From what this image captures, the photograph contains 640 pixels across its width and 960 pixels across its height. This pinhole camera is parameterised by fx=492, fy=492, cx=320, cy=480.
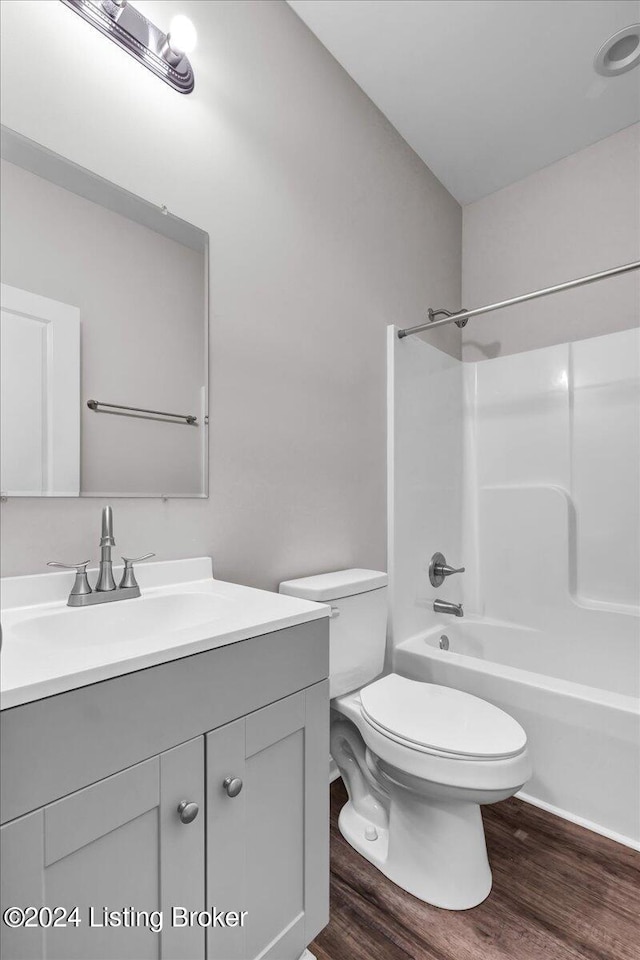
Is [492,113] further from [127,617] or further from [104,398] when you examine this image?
→ [127,617]

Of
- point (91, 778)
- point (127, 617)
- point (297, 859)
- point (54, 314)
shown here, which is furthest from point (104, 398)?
point (297, 859)

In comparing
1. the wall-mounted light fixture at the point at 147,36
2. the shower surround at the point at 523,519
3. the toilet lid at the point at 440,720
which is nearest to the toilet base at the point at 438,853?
the toilet lid at the point at 440,720

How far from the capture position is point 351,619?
Result: 1.60m

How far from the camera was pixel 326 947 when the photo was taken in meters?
1.18

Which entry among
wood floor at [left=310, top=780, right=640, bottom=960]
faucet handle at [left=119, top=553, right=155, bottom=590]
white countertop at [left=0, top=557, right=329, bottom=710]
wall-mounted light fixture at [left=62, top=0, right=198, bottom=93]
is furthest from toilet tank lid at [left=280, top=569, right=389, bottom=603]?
wall-mounted light fixture at [left=62, top=0, right=198, bottom=93]

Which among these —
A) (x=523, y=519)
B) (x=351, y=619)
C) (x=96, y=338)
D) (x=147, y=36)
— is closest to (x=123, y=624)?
(x=96, y=338)

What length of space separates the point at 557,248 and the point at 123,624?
2.54m

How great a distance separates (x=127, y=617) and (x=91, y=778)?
413 millimetres

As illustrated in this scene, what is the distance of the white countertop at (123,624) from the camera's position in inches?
26.5

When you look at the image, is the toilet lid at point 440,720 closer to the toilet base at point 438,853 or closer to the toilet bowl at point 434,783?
the toilet bowl at point 434,783

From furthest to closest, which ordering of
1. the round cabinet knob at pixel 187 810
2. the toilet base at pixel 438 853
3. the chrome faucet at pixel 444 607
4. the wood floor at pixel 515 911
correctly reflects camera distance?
the chrome faucet at pixel 444 607, the toilet base at pixel 438 853, the wood floor at pixel 515 911, the round cabinet knob at pixel 187 810

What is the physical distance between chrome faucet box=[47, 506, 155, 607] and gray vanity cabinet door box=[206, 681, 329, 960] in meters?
0.41

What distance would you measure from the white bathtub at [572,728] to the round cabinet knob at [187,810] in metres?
1.28

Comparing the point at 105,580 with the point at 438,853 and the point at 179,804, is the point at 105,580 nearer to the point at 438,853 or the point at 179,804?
the point at 179,804
